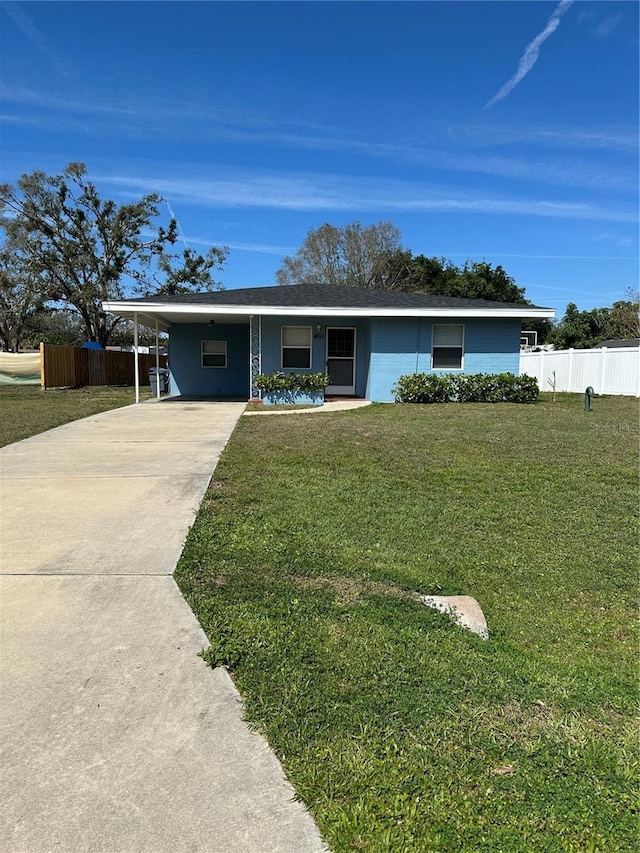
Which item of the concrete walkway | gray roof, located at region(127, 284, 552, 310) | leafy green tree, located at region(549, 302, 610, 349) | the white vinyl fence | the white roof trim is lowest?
the concrete walkway

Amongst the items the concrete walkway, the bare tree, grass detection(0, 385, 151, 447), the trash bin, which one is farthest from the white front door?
the bare tree

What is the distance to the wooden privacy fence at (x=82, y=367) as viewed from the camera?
2162 centimetres

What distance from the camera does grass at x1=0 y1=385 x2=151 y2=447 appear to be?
10234 mm

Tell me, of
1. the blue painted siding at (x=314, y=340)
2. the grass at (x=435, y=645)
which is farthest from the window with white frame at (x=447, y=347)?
the grass at (x=435, y=645)

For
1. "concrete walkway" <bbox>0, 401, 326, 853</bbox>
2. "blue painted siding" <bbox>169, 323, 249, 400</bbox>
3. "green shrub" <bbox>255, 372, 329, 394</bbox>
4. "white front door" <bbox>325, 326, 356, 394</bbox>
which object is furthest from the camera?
"blue painted siding" <bbox>169, 323, 249, 400</bbox>

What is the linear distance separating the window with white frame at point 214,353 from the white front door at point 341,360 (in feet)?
13.3

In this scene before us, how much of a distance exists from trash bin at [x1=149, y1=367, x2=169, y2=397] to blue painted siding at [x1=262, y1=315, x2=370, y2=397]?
392cm

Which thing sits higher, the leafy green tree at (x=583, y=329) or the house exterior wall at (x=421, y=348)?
the leafy green tree at (x=583, y=329)

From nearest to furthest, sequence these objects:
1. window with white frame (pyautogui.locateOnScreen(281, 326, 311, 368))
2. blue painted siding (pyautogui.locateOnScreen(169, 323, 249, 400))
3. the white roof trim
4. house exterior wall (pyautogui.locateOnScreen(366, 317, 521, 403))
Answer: the white roof trim → house exterior wall (pyautogui.locateOnScreen(366, 317, 521, 403)) → window with white frame (pyautogui.locateOnScreen(281, 326, 311, 368)) → blue painted siding (pyautogui.locateOnScreen(169, 323, 249, 400))

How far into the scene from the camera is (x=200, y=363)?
19312 mm

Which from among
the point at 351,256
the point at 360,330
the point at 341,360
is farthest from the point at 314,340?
the point at 351,256

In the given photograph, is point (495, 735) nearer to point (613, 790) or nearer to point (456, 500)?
point (613, 790)

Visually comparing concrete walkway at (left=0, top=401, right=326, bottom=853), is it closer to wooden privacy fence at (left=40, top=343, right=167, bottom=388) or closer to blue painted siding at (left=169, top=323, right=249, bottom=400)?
blue painted siding at (left=169, top=323, right=249, bottom=400)

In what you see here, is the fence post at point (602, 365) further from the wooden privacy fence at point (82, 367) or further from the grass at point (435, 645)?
the wooden privacy fence at point (82, 367)
